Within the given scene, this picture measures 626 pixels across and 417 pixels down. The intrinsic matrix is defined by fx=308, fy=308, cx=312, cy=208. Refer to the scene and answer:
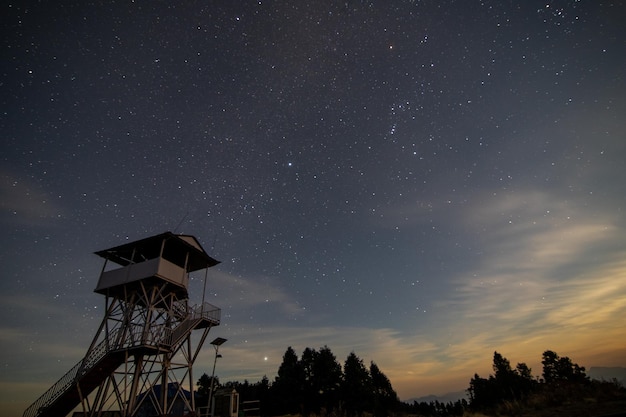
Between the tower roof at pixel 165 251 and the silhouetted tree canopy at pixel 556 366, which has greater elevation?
the tower roof at pixel 165 251

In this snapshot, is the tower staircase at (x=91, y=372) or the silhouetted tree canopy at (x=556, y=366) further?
the silhouetted tree canopy at (x=556, y=366)

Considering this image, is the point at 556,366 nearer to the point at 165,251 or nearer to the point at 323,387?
the point at 323,387

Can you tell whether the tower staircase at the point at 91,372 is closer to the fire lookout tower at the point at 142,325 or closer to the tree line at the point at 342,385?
the fire lookout tower at the point at 142,325

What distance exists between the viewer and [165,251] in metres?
23.9

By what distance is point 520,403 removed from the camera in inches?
603

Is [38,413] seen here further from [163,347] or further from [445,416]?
[445,416]

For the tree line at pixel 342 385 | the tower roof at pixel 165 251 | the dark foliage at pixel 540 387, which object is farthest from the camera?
the tree line at pixel 342 385

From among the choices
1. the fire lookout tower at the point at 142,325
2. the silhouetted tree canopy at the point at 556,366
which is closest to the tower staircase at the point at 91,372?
the fire lookout tower at the point at 142,325

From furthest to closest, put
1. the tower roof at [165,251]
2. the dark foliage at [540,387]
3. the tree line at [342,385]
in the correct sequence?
the tree line at [342,385] → the tower roof at [165,251] → the dark foliage at [540,387]

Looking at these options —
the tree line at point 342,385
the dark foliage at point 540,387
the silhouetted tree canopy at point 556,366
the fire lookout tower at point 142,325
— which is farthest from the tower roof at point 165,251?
the silhouetted tree canopy at point 556,366

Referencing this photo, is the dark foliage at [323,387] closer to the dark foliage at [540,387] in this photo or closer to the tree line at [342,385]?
the tree line at [342,385]

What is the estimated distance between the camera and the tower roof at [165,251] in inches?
859

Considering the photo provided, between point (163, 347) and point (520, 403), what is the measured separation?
20128 mm

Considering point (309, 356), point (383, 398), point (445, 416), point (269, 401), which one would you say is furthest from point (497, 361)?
point (445, 416)
